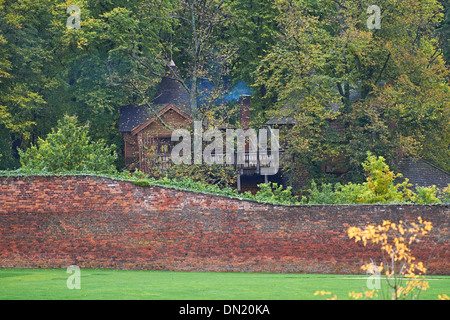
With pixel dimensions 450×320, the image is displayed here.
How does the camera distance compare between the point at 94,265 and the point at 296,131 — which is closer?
the point at 94,265

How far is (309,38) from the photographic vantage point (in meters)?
39.2

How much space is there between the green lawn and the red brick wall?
127 cm

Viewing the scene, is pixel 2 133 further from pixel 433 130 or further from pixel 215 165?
pixel 433 130

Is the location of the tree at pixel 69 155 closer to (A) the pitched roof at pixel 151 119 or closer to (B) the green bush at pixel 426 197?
(B) the green bush at pixel 426 197

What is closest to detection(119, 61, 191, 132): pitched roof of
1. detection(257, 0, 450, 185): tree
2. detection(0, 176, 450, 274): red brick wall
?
detection(257, 0, 450, 185): tree

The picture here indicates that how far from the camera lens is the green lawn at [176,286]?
16547mm

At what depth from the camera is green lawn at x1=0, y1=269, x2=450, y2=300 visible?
16.5 m

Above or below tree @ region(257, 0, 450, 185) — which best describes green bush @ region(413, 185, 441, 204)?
below

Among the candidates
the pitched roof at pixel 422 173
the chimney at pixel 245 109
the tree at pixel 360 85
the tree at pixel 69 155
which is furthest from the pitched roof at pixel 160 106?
the pitched roof at pixel 422 173

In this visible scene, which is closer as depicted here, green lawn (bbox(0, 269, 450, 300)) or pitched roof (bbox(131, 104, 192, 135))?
green lawn (bbox(0, 269, 450, 300))

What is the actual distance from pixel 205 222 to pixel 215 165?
1119 centimetres

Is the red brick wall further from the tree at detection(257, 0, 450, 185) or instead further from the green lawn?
the tree at detection(257, 0, 450, 185)

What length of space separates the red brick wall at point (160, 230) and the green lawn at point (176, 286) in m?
1.27
